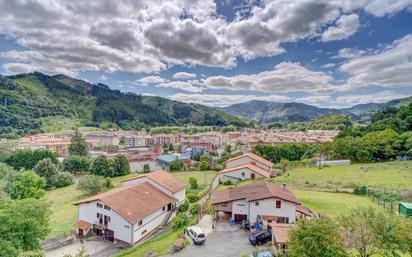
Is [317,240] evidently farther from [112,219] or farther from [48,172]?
[48,172]

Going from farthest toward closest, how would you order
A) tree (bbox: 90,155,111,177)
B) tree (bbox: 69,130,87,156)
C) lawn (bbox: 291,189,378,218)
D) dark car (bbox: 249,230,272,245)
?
tree (bbox: 69,130,87,156), tree (bbox: 90,155,111,177), lawn (bbox: 291,189,378,218), dark car (bbox: 249,230,272,245)

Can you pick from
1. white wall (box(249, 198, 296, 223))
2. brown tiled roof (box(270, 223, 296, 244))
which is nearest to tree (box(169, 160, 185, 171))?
white wall (box(249, 198, 296, 223))

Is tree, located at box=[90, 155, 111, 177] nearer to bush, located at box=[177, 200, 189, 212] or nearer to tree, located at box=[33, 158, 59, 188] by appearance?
tree, located at box=[33, 158, 59, 188]

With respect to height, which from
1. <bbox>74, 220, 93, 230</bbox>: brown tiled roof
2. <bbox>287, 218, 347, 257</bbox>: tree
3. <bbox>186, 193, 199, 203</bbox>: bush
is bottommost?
<bbox>74, 220, 93, 230</bbox>: brown tiled roof

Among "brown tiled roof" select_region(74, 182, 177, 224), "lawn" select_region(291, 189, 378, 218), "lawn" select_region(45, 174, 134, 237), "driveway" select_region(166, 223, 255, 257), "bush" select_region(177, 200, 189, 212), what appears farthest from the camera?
"bush" select_region(177, 200, 189, 212)

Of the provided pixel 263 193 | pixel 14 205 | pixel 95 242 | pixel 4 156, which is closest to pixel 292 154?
pixel 263 193

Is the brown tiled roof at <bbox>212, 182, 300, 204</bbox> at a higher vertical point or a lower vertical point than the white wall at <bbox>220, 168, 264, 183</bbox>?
higher

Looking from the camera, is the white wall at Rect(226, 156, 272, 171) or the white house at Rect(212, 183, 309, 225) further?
the white wall at Rect(226, 156, 272, 171)
